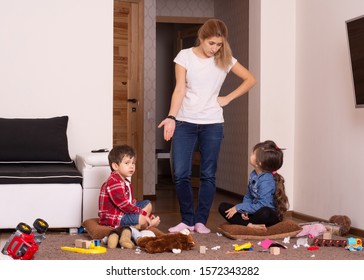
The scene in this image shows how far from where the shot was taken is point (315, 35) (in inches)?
219

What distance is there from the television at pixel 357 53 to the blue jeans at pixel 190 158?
0.94m

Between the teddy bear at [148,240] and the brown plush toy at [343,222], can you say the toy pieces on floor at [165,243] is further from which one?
the brown plush toy at [343,222]

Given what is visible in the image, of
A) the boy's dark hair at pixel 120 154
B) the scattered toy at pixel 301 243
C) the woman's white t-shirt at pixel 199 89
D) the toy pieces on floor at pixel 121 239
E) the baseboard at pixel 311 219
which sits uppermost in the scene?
the woman's white t-shirt at pixel 199 89

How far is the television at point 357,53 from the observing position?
14.8ft

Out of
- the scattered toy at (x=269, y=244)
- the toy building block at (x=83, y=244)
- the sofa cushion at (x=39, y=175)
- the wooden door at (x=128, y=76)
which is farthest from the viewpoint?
the wooden door at (x=128, y=76)

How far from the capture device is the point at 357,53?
457cm

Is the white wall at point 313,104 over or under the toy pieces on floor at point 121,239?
over

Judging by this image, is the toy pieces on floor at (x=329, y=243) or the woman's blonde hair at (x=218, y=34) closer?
the toy pieces on floor at (x=329, y=243)

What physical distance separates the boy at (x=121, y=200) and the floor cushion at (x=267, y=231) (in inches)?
19.4

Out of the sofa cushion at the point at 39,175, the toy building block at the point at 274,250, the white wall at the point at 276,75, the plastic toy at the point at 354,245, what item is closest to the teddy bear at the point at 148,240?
the toy building block at the point at 274,250

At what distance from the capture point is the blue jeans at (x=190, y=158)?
4.72 meters

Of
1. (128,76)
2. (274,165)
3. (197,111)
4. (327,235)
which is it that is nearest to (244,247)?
(327,235)

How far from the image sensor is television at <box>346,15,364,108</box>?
178 inches

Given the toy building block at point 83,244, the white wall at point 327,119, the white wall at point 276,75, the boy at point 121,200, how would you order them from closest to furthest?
1. the toy building block at point 83,244
2. the boy at point 121,200
3. the white wall at point 327,119
4. the white wall at point 276,75
